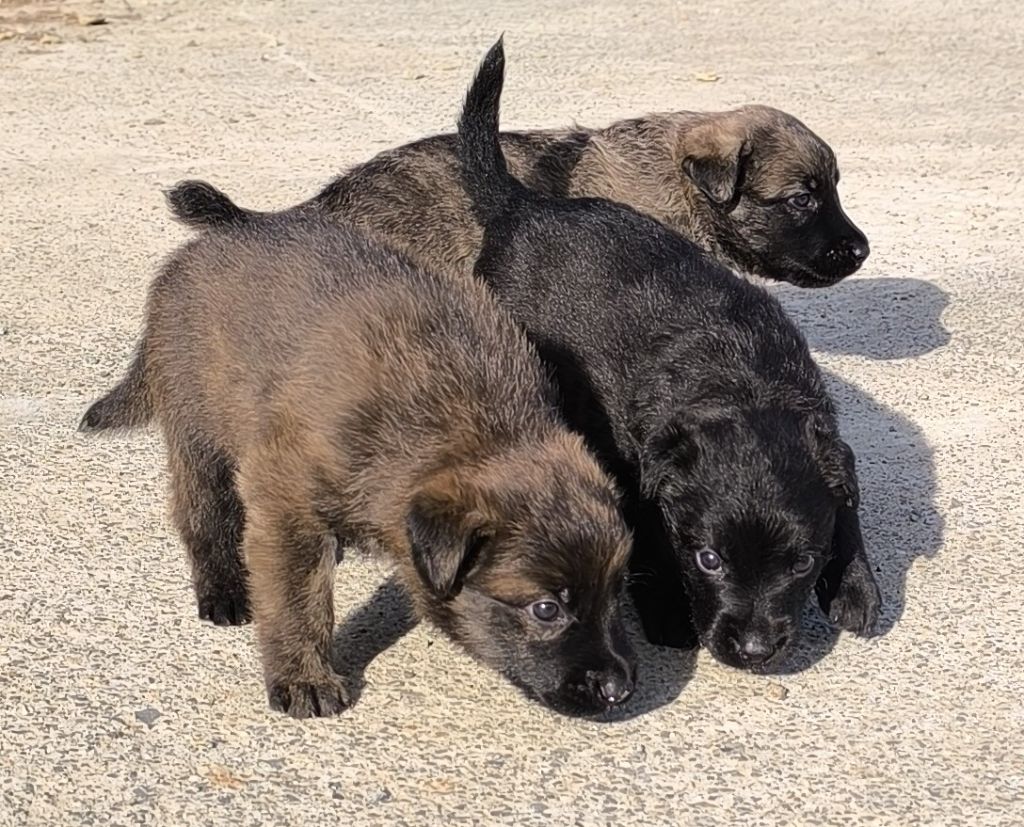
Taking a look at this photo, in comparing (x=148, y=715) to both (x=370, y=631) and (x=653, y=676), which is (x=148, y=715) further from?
(x=653, y=676)

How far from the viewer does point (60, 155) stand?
9.43 metres

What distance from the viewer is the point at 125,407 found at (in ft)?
16.8

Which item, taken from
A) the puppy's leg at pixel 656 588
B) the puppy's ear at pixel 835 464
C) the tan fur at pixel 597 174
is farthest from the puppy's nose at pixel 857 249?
the puppy's leg at pixel 656 588

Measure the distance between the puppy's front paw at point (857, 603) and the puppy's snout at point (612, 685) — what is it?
0.91 meters

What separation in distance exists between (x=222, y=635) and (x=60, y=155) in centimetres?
571

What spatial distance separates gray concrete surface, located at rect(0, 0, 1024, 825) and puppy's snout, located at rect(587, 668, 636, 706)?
0.20 meters

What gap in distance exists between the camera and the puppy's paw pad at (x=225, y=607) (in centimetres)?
454

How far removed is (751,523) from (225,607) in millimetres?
1534

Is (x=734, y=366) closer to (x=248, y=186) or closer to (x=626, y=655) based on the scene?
(x=626, y=655)

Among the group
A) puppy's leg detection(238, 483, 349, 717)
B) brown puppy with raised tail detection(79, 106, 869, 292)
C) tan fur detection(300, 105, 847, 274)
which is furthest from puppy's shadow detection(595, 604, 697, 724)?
brown puppy with raised tail detection(79, 106, 869, 292)

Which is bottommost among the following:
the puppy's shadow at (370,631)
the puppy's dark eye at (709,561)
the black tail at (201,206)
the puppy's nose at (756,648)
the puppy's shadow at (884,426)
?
the puppy's shadow at (884,426)

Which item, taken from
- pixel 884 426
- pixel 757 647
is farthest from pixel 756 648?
pixel 884 426

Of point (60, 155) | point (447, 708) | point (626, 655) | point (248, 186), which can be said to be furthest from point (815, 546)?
point (60, 155)

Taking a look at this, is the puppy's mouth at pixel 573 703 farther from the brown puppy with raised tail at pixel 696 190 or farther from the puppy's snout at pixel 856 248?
the puppy's snout at pixel 856 248
